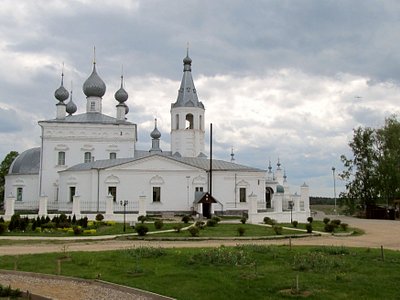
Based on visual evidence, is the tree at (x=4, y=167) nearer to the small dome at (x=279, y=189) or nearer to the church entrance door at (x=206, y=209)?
the church entrance door at (x=206, y=209)

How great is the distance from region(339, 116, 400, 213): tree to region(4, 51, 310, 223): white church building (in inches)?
278

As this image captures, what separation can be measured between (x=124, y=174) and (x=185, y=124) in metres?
14.2

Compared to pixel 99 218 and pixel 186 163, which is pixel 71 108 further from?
pixel 99 218

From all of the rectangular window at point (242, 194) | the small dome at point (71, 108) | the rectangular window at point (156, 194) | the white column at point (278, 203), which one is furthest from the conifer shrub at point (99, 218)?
the small dome at point (71, 108)

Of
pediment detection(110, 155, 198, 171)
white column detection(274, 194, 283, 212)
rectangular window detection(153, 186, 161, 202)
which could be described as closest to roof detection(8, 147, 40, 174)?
pediment detection(110, 155, 198, 171)

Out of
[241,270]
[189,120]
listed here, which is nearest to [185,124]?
[189,120]

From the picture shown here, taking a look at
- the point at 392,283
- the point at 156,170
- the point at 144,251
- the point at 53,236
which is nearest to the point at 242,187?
the point at 156,170

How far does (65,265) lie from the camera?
46.6 ft

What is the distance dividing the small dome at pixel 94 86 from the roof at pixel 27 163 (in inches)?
316

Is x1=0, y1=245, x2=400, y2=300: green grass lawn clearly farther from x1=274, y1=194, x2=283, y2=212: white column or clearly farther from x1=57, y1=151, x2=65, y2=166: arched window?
x1=57, y1=151, x2=65, y2=166: arched window

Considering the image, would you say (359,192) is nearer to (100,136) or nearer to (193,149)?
(193,149)

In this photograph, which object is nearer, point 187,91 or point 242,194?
point 242,194

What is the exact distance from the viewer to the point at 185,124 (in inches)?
2092

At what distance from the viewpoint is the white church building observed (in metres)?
39.6
